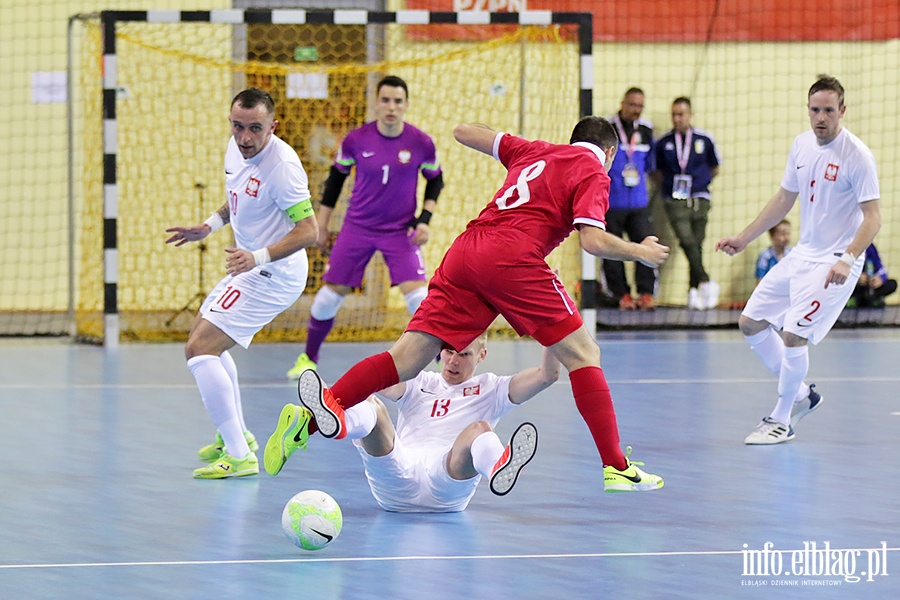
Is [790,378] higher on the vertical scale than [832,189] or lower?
lower

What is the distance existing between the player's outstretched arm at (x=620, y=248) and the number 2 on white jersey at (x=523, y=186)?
0.41 metres

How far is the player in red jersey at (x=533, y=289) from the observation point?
504cm

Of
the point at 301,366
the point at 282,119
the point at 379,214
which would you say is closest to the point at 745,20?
the point at 282,119

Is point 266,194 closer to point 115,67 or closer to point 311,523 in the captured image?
point 311,523

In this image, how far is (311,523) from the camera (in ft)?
14.9

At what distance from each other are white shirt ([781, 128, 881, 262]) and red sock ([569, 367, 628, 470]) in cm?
226

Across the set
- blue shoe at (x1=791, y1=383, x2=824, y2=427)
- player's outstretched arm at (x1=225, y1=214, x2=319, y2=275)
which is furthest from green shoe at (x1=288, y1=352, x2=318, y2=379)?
blue shoe at (x1=791, y1=383, x2=824, y2=427)

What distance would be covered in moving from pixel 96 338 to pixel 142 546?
7.51 metres

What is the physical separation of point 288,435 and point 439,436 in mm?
675

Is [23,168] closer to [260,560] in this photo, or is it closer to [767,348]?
[767,348]

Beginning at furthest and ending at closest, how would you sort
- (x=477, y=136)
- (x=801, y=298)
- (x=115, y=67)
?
(x=115, y=67)
(x=801, y=298)
(x=477, y=136)

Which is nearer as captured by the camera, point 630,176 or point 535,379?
point 535,379

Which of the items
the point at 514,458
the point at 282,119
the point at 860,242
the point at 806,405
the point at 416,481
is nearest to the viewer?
the point at 514,458

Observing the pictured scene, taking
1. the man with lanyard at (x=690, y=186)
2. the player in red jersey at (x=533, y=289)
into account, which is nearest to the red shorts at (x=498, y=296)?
the player in red jersey at (x=533, y=289)
